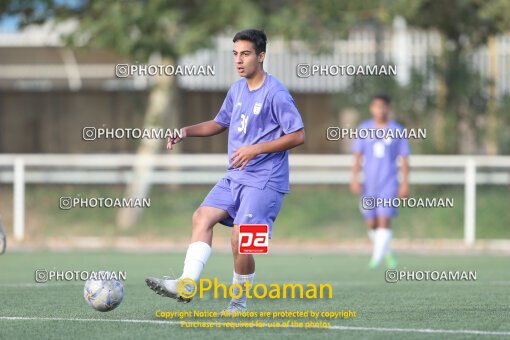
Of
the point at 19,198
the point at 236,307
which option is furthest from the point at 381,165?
the point at 19,198

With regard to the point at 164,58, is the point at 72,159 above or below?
below

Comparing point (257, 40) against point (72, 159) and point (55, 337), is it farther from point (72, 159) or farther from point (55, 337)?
point (72, 159)

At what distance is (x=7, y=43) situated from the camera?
32406mm

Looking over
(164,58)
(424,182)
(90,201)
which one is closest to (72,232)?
(90,201)

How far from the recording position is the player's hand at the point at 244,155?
7949 millimetres

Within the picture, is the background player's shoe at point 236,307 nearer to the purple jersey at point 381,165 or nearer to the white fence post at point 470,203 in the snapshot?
the purple jersey at point 381,165

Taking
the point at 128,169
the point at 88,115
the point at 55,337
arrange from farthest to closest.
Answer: the point at 88,115, the point at 128,169, the point at 55,337

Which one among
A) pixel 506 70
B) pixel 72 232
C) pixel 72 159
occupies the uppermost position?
pixel 506 70

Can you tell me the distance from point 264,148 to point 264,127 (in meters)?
0.29

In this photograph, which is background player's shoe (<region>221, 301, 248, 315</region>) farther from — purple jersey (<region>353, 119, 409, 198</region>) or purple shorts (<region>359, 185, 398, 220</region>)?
purple jersey (<region>353, 119, 409, 198</region>)

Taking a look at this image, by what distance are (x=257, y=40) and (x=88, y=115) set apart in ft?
53.0

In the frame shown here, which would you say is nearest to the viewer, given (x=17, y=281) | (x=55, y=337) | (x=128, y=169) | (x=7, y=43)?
(x=55, y=337)

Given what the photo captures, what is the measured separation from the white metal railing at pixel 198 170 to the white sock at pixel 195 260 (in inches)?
470

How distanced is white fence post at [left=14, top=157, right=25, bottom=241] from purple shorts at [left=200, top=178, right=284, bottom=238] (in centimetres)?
1192
